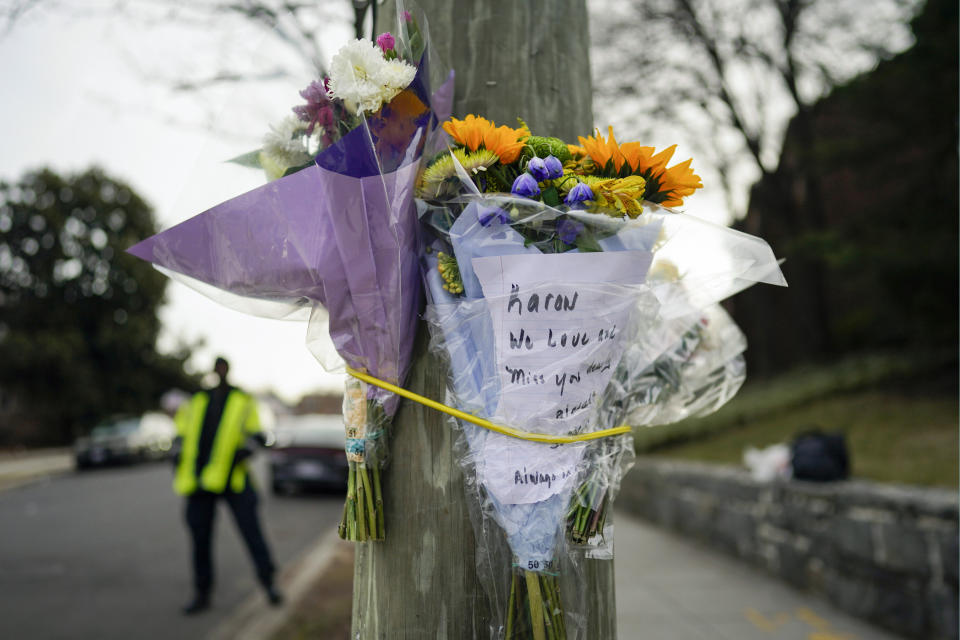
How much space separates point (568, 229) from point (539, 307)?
17 centimetres

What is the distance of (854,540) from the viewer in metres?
4.88

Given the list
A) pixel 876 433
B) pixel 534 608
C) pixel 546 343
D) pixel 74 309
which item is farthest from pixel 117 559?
pixel 74 309

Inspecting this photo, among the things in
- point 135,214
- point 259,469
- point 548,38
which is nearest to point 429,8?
point 548,38

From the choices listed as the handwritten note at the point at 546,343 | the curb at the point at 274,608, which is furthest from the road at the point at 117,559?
the handwritten note at the point at 546,343

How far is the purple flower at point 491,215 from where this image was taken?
141 centimetres

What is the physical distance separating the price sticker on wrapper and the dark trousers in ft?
13.6

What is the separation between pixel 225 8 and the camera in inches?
189

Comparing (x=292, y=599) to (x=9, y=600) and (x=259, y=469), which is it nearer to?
(x=9, y=600)

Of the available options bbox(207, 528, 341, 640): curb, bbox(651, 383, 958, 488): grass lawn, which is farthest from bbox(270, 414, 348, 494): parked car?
bbox(651, 383, 958, 488): grass lawn

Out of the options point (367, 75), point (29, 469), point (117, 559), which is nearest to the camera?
point (367, 75)

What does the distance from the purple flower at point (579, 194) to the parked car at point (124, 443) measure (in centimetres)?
1695

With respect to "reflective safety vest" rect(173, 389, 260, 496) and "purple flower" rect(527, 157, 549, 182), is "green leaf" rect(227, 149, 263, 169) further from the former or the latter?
"reflective safety vest" rect(173, 389, 260, 496)

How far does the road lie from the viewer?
502cm

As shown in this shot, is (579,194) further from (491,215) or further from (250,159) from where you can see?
(250,159)
